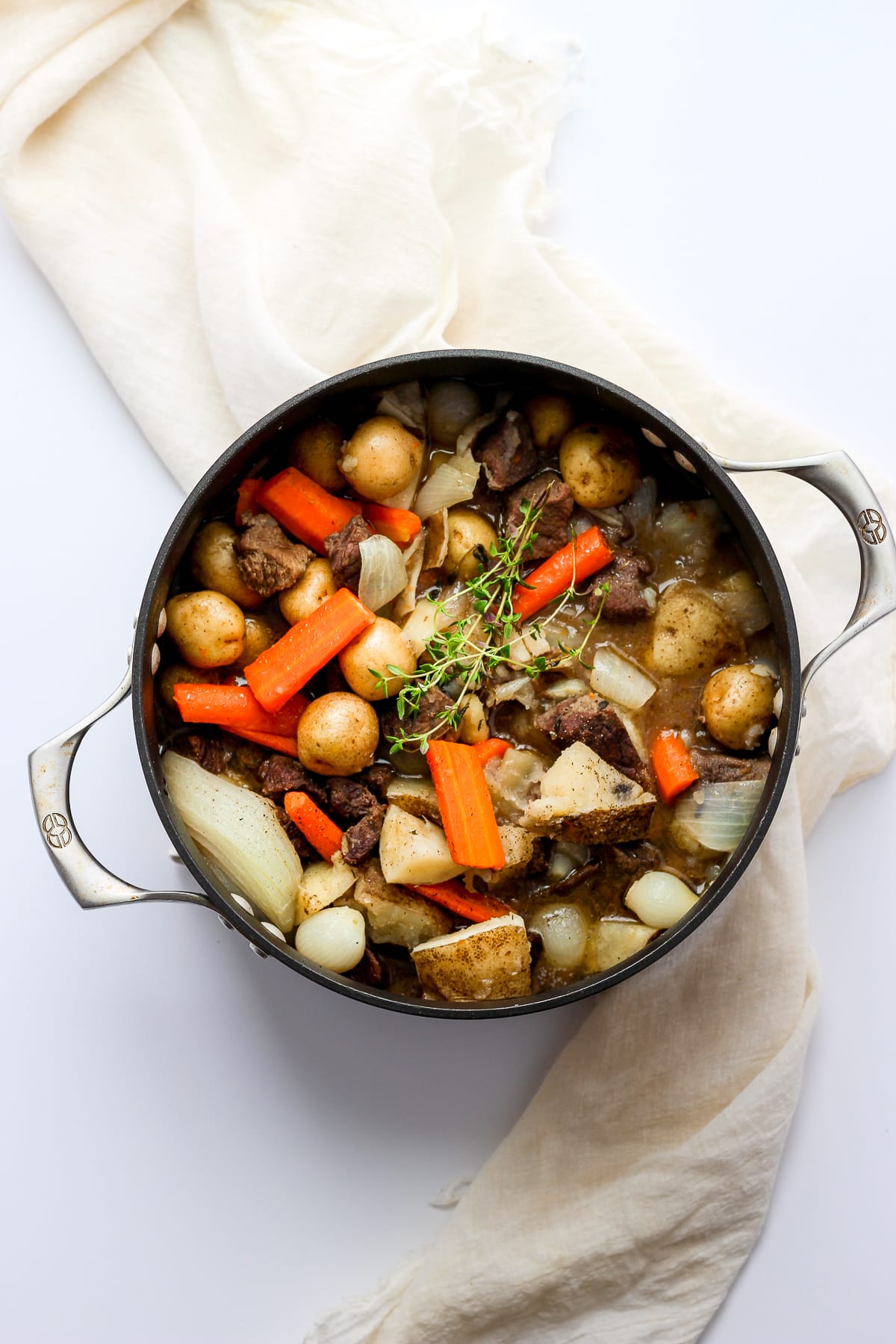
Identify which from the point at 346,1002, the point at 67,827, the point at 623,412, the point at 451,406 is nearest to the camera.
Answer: the point at 67,827

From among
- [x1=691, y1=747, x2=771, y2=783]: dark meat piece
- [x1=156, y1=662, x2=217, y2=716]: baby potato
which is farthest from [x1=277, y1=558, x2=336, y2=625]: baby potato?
[x1=691, y1=747, x2=771, y2=783]: dark meat piece

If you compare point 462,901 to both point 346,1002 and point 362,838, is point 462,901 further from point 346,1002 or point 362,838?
point 346,1002

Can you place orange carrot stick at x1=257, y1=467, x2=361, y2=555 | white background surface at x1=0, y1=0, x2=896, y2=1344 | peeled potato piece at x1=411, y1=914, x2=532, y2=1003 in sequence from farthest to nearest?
white background surface at x1=0, y1=0, x2=896, y2=1344
orange carrot stick at x1=257, y1=467, x2=361, y2=555
peeled potato piece at x1=411, y1=914, x2=532, y2=1003

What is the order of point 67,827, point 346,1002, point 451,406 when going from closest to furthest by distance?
point 67,827 → point 451,406 → point 346,1002

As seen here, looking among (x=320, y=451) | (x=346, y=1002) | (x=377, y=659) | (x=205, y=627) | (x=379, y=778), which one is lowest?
(x=346, y=1002)

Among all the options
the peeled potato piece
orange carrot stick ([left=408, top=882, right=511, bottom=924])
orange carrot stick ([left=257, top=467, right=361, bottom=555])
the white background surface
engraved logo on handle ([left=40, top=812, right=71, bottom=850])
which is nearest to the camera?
Result: engraved logo on handle ([left=40, top=812, right=71, bottom=850])

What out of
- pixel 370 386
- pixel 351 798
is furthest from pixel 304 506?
pixel 351 798

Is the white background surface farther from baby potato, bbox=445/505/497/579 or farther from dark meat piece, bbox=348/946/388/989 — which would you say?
baby potato, bbox=445/505/497/579
